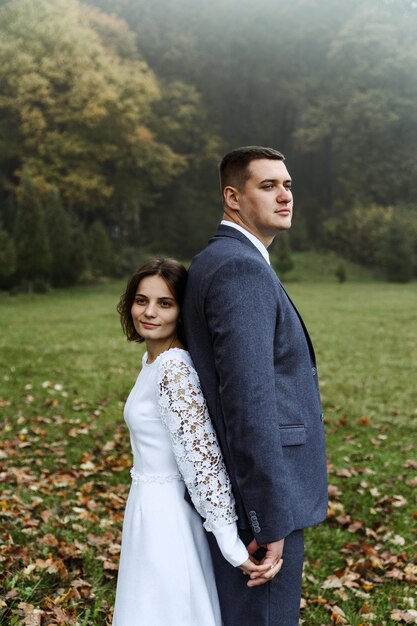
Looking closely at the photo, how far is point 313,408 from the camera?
93.0 inches

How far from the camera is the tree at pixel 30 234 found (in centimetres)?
2508

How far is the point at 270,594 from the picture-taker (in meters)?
2.23

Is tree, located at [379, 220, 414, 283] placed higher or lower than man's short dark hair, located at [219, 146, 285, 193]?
lower

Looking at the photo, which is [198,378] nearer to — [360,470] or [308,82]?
[360,470]

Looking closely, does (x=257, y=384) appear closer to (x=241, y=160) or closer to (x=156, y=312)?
(x=156, y=312)

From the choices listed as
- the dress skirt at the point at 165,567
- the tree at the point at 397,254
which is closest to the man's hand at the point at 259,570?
the dress skirt at the point at 165,567

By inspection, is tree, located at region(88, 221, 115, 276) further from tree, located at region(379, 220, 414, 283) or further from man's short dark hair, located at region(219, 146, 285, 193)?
man's short dark hair, located at region(219, 146, 285, 193)

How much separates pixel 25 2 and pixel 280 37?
1792cm

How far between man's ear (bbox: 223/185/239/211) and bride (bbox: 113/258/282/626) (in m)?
0.30

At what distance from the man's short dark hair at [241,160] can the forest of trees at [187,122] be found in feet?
77.5

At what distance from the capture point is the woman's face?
2.41 metres

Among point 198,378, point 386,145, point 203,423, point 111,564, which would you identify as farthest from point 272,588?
point 386,145

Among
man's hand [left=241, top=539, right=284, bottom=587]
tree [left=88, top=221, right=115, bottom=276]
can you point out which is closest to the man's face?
man's hand [left=241, top=539, right=284, bottom=587]

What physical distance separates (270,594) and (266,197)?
4.39 ft
